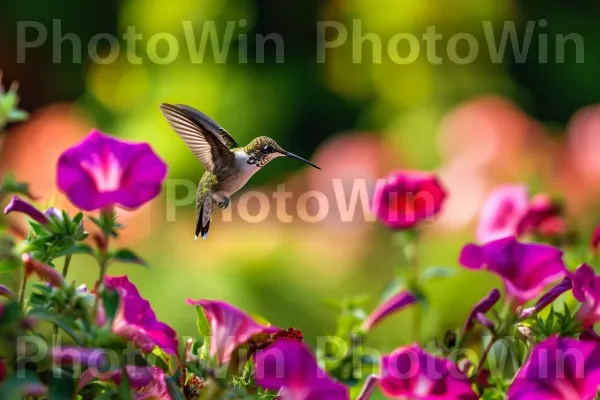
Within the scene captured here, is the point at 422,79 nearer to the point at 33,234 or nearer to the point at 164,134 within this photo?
the point at 164,134

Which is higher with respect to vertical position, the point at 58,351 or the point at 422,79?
the point at 422,79

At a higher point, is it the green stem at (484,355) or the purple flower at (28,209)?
the purple flower at (28,209)

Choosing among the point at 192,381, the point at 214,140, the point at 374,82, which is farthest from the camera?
the point at 374,82

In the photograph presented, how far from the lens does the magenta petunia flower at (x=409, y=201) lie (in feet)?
3.26

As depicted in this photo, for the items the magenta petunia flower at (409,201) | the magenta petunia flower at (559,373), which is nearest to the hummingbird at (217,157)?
the magenta petunia flower at (409,201)

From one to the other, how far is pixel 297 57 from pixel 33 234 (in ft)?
12.0

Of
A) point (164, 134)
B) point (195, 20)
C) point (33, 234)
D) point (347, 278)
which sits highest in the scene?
point (195, 20)

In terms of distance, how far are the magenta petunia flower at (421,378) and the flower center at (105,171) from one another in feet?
0.71

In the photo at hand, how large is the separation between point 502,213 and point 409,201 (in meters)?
0.11

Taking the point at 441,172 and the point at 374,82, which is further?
the point at 374,82

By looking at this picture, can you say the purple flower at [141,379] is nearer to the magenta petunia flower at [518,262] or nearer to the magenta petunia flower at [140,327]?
the magenta petunia flower at [140,327]

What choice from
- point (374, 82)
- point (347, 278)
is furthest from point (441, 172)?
point (374, 82)

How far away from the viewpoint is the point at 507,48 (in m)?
4.07

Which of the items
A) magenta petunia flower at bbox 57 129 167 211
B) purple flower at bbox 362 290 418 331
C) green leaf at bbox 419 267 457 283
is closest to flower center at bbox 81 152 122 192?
magenta petunia flower at bbox 57 129 167 211
